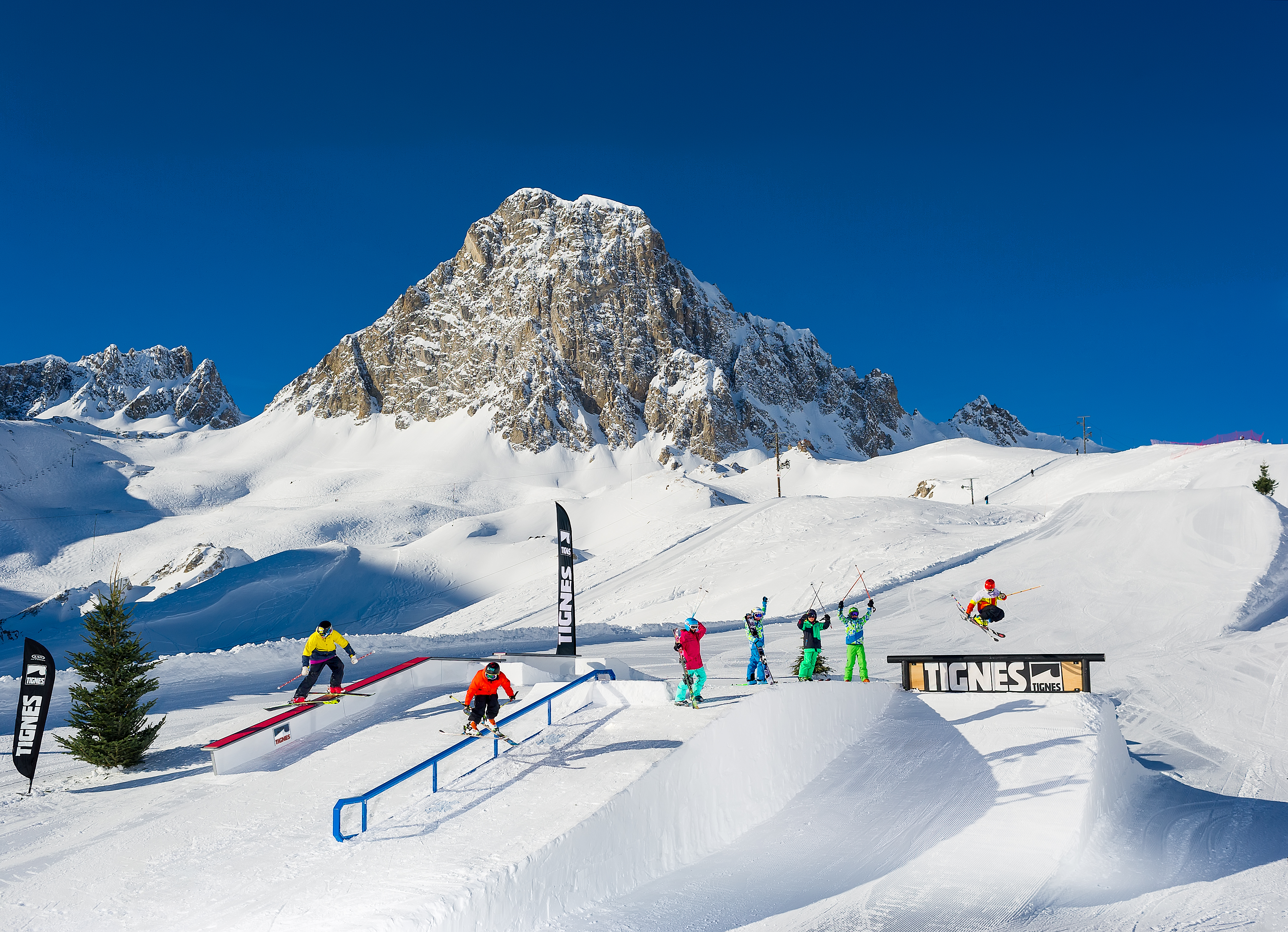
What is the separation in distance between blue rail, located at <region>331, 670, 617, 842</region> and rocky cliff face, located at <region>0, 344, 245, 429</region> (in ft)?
613

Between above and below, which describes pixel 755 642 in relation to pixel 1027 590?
below

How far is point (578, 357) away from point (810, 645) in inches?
5784

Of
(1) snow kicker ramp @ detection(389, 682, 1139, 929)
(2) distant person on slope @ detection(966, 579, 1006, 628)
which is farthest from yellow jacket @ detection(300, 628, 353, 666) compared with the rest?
(2) distant person on slope @ detection(966, 579, 1006, 628)

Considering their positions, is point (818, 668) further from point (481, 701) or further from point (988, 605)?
point (481, 701)

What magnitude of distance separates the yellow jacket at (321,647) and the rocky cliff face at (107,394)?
18405 cm

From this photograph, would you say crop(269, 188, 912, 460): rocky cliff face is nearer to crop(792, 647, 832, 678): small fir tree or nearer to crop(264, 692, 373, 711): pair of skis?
crop(792, 647, 832, 678): small fir tree

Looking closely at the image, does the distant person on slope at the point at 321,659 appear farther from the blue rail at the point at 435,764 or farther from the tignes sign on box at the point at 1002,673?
the tignes sign on box at the point at 1002,673

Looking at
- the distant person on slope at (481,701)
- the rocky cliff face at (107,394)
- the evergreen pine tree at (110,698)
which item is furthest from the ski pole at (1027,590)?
the rocky cliff face at (107,394)

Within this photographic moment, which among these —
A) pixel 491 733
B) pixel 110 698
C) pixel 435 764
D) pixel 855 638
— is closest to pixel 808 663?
pixel 855 638

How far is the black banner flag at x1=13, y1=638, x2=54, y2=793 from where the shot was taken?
10.8 m

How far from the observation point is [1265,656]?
21969mm

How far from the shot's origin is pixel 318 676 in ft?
44.4

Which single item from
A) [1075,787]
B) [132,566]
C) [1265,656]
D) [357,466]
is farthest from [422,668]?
[357,466]

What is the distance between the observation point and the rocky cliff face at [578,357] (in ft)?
498
